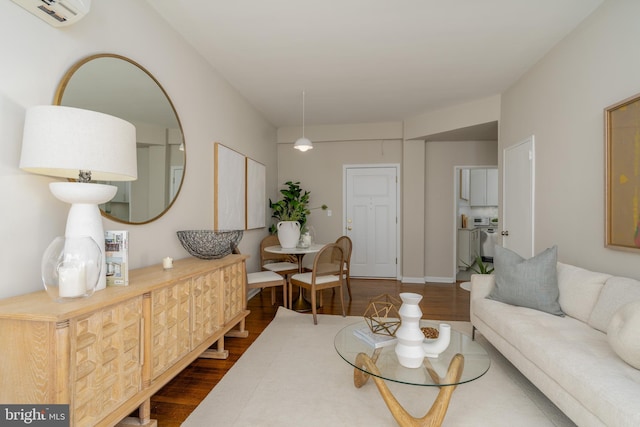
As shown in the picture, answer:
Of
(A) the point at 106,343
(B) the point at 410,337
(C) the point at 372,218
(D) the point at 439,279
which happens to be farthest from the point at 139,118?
(D) the point at 439,279

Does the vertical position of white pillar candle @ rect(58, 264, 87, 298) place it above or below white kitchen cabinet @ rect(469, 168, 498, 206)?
below

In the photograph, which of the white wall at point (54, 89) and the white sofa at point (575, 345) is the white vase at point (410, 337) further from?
the white wall at point (54, 89)

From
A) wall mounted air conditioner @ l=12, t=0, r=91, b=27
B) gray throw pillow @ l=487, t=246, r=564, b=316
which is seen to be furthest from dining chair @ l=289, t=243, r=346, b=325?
wall mounted air conditioner @ l=12, t=0, r=91, b=27

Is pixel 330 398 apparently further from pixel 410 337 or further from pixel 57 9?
pixel 57 9

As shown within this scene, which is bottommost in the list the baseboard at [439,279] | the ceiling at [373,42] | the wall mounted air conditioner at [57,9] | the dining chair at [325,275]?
the baseboard at [439,279]

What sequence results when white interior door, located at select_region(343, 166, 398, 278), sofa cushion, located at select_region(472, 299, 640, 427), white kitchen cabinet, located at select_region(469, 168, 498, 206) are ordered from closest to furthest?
sofa cushion, located at select_region(472, 299, 640, 427)
white interior door, located at select_region(343, 166, 398, 278)
white kitchen cabinet, located at select_region(469, 168, 498, 206)

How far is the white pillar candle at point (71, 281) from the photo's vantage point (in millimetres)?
1344

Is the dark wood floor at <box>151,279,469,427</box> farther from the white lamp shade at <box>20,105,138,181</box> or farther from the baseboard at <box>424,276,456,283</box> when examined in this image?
the white lamp shade at <box>20,105,138,181</box>

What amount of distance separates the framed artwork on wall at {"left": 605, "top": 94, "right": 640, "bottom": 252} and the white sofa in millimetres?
336

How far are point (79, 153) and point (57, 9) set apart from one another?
812 millimetres

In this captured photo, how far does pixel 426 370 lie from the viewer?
5.41 ft

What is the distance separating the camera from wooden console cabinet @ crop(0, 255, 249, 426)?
1195 millimetres

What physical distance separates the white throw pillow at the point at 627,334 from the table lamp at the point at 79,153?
2501 mm

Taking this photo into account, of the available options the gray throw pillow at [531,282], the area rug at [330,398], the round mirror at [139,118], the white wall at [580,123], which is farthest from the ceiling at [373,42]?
the area rug at [330,398]
